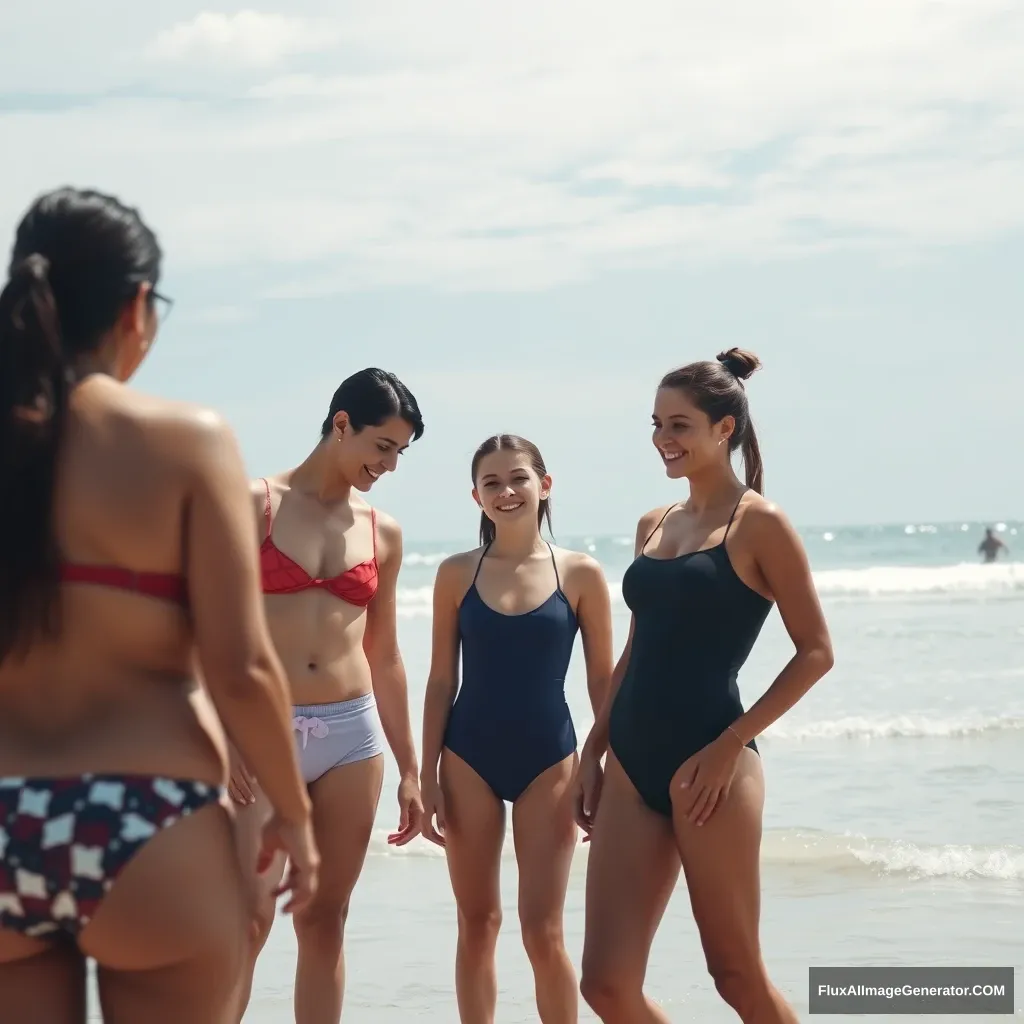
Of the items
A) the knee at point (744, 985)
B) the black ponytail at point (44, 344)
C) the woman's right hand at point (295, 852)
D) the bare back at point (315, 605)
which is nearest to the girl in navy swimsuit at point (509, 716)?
the bare back at point (315, 605)

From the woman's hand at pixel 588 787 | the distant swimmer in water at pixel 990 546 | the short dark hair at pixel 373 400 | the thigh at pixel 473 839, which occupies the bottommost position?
the distant swimmer in water at pixel 990 546

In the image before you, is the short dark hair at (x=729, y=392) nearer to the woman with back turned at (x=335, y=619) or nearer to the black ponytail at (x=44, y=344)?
the woman with back turned at (x=335, y=619)

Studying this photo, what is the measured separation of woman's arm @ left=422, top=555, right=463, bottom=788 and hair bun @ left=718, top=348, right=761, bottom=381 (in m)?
1.17

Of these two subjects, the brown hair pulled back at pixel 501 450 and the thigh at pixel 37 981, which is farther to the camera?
the brown hair pulled back at pixel 501 450

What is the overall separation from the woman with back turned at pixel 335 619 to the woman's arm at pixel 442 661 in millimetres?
152

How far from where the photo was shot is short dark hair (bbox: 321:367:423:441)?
462cm

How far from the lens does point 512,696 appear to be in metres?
4.79

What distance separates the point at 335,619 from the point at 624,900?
1.28 m

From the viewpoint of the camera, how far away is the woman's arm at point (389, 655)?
4785mm

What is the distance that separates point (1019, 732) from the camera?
456 inches

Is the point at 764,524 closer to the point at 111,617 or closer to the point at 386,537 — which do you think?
the point at 386,537

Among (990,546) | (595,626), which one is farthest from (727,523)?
(990,546)

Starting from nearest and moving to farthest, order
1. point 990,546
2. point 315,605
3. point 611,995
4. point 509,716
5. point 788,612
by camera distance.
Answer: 1. point 611,995
2. point 788,612
3. point 315,605
4. point 509,716
5. point 990,546

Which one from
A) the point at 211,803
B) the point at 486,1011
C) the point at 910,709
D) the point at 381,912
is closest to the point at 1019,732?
the point at 910,709
